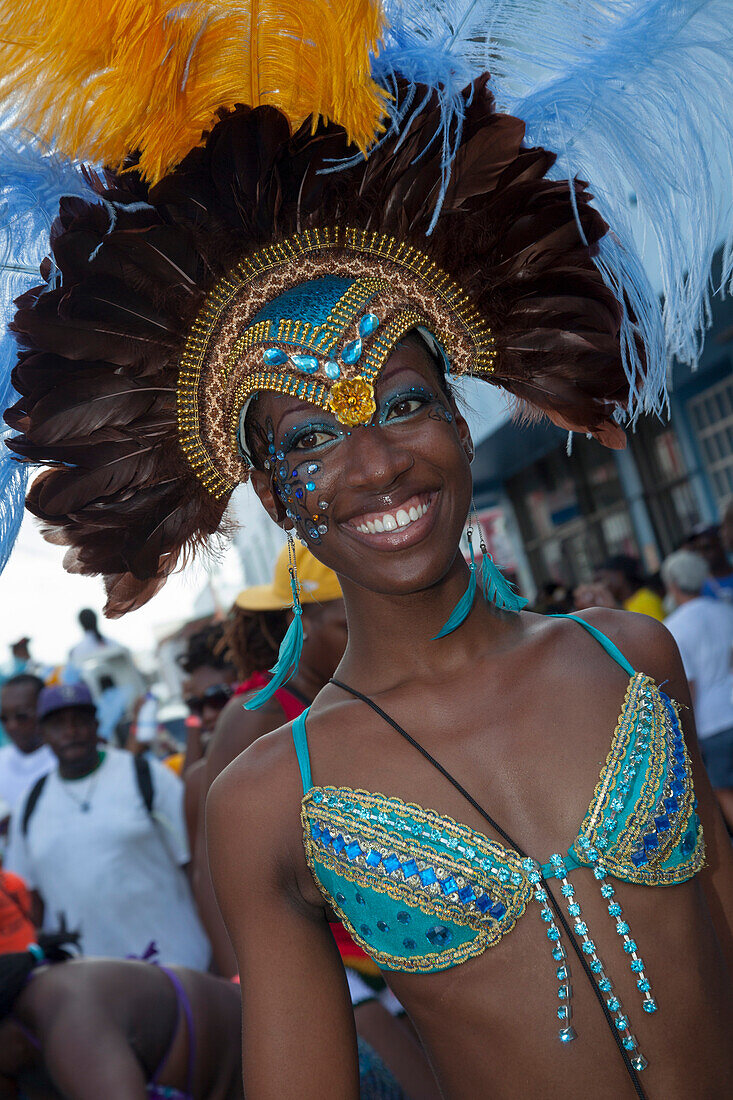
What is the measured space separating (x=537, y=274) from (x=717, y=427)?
32.6 ft

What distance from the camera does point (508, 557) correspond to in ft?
57.0

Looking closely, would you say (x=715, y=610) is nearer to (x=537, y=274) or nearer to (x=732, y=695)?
(x=732, y=695)

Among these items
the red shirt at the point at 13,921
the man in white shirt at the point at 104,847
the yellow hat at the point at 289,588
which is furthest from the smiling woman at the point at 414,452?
the man in white shirt at the point at 104,847

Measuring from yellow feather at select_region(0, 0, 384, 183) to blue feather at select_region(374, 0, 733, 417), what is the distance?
105 mm

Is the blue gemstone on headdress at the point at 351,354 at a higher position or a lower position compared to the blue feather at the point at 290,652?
higher

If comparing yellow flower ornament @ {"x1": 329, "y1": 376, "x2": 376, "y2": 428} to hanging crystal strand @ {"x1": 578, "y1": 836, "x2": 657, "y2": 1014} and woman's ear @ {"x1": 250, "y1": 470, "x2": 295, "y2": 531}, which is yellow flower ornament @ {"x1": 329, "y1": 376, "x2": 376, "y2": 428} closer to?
woman's ear @ {"x1": 250, "y1": 470, "x2": 295, "y2": 531}

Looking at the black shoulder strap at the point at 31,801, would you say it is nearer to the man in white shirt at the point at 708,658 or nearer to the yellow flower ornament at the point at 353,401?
the man in white shirt at the point at 708,658

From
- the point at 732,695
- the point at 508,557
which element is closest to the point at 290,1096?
the point at 732,695

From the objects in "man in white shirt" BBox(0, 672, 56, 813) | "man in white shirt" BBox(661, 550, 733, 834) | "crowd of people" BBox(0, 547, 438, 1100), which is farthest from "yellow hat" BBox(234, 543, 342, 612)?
"man in white shirt" BBox(0, 672, 56, 813)

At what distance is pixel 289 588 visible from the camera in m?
4.53

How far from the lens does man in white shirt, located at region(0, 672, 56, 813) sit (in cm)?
651

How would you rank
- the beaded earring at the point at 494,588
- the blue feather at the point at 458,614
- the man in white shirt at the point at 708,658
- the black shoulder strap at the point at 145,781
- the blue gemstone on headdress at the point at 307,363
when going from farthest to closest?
the man in white shirt at the point at 708,658
the black shoulder strap at the point at 145,781
the beaded earring at the point at 494,588
the blue feather at the point at 458,614
the blue gemstone on headdress at the point at 307,363

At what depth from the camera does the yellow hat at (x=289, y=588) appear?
4.18m

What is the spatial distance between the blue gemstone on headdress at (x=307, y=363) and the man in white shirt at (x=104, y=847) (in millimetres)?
3634
